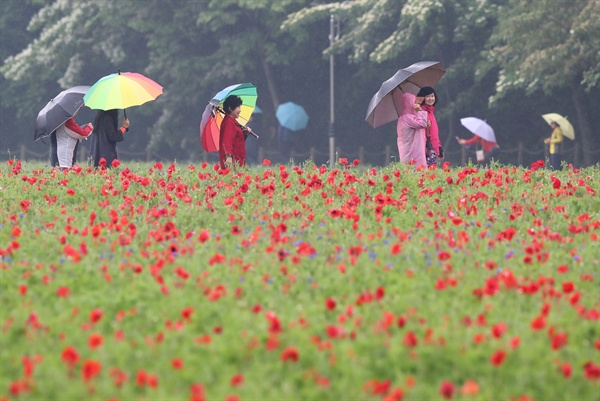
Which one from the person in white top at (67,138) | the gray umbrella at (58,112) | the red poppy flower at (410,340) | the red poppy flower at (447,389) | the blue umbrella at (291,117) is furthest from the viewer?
the blue umbrella at (291,117)

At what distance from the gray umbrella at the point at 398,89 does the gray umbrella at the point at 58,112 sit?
14.2ft

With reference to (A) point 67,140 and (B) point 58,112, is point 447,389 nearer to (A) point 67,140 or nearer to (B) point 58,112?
(B) point 58,112

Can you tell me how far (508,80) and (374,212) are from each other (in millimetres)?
19641

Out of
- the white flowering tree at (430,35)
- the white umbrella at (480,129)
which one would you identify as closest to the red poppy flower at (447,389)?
the white umbrella at (480,129)

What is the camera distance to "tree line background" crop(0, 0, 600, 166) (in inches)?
1282

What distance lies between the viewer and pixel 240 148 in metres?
15.2

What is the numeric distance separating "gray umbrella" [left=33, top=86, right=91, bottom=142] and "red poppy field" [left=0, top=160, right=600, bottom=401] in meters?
4.84

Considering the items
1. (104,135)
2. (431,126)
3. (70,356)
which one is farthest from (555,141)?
(70,356)

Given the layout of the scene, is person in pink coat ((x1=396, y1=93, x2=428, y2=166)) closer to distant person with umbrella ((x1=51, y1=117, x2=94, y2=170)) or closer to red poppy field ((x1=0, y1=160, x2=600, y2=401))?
red poppy field ((x1=0, y1=160, x2=600, y2=401))

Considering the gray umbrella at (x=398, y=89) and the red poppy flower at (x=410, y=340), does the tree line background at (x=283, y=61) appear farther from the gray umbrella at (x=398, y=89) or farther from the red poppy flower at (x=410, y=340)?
the red poppy flower at (x=410, y=340)

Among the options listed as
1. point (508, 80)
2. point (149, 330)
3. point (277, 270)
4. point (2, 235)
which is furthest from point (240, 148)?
point (508, 80)

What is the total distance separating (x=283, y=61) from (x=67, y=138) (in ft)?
70.0

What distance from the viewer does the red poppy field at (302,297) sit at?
605 cm

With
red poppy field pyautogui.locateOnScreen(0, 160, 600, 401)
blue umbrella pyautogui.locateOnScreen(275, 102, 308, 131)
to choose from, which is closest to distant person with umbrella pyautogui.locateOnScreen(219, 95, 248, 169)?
red poppy field pyautogui.locateOnScreen(0, 160, 600, 401)
